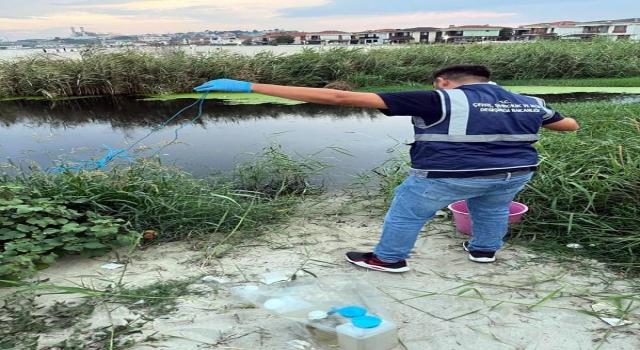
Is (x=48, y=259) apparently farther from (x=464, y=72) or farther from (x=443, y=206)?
(x=464, y=72)

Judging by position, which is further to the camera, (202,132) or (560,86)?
(560,86)

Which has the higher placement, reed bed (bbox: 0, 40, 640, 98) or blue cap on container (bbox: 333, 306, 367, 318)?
reed bed (bbox: 0, 40, 640, 98)

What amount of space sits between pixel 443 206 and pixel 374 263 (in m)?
0.47

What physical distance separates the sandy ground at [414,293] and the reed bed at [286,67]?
6.68 m

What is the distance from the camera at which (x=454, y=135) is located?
191 centimetres

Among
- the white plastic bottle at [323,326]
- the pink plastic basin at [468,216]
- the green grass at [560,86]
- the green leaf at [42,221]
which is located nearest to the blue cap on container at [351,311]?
the white plastic bottle at [323,326]

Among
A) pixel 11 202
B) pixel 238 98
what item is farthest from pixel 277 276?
pixel 238 98

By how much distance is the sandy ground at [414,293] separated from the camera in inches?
68.8

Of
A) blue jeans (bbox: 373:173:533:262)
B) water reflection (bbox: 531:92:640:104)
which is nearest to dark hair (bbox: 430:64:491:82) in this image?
blue jeans (bbox: 373:173:533:262)

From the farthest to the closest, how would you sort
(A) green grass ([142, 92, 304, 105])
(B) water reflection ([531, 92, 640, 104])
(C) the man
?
(A) green grass ([142, 92, 304, 105]), (B) water reflection ([531, 92, 640, 104]), (C) the man

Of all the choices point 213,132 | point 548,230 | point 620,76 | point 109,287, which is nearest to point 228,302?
point 109,287

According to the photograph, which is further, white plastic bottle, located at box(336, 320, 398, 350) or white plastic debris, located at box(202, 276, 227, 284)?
white plastic debris, located at box(202, 276, 227, 284)

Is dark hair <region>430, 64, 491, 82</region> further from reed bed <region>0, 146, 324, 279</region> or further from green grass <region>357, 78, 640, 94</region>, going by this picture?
green grass <region>357, 78, 640, 94</region>

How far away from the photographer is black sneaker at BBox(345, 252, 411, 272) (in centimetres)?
228
